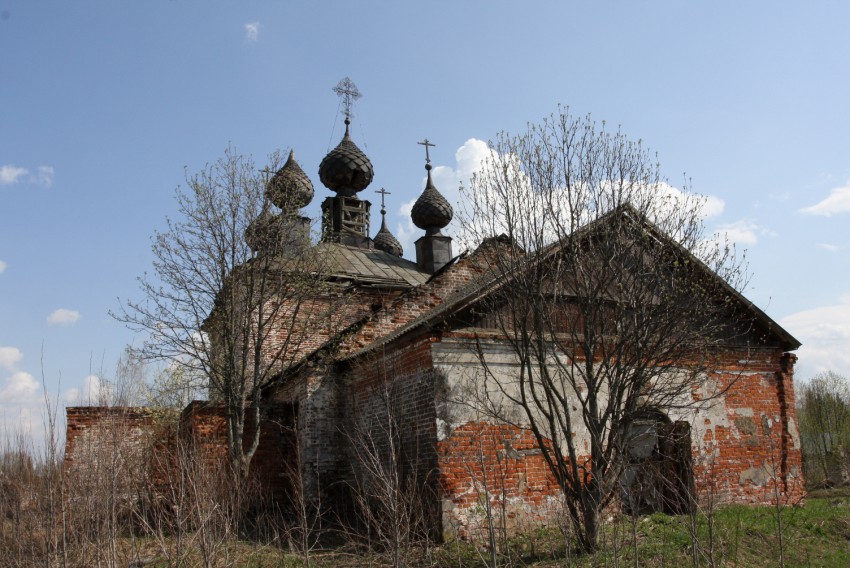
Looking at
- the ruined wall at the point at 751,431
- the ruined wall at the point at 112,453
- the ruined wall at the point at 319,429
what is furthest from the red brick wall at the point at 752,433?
the ruined wall at the point at 112,453

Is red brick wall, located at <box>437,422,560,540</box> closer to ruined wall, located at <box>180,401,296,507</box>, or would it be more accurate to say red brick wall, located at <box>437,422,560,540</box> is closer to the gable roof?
the gable roof

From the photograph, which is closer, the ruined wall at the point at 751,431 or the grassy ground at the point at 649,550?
the grassy ground at the point at 649,550

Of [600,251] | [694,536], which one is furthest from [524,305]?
[694,536]

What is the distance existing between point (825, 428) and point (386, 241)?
64.8ft

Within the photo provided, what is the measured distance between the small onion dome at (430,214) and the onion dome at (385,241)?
9492 millimetres

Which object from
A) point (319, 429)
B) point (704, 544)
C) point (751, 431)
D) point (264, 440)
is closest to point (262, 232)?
point (319, 429)

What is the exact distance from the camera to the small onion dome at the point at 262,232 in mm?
11039

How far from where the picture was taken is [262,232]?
11.2 metres

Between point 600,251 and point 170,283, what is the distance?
6.93 metres

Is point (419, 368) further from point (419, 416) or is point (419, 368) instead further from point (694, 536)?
point (694, 536)

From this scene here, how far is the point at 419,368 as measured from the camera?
9688 mm

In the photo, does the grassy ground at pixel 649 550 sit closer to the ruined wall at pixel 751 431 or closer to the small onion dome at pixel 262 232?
the ruined wall at pixel 751 431

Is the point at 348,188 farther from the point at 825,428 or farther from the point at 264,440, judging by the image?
the point at 825,428

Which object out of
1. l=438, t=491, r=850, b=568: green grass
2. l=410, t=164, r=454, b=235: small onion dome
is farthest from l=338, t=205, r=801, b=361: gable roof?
l=410, t=164, r=454, b=235: small onion dome
